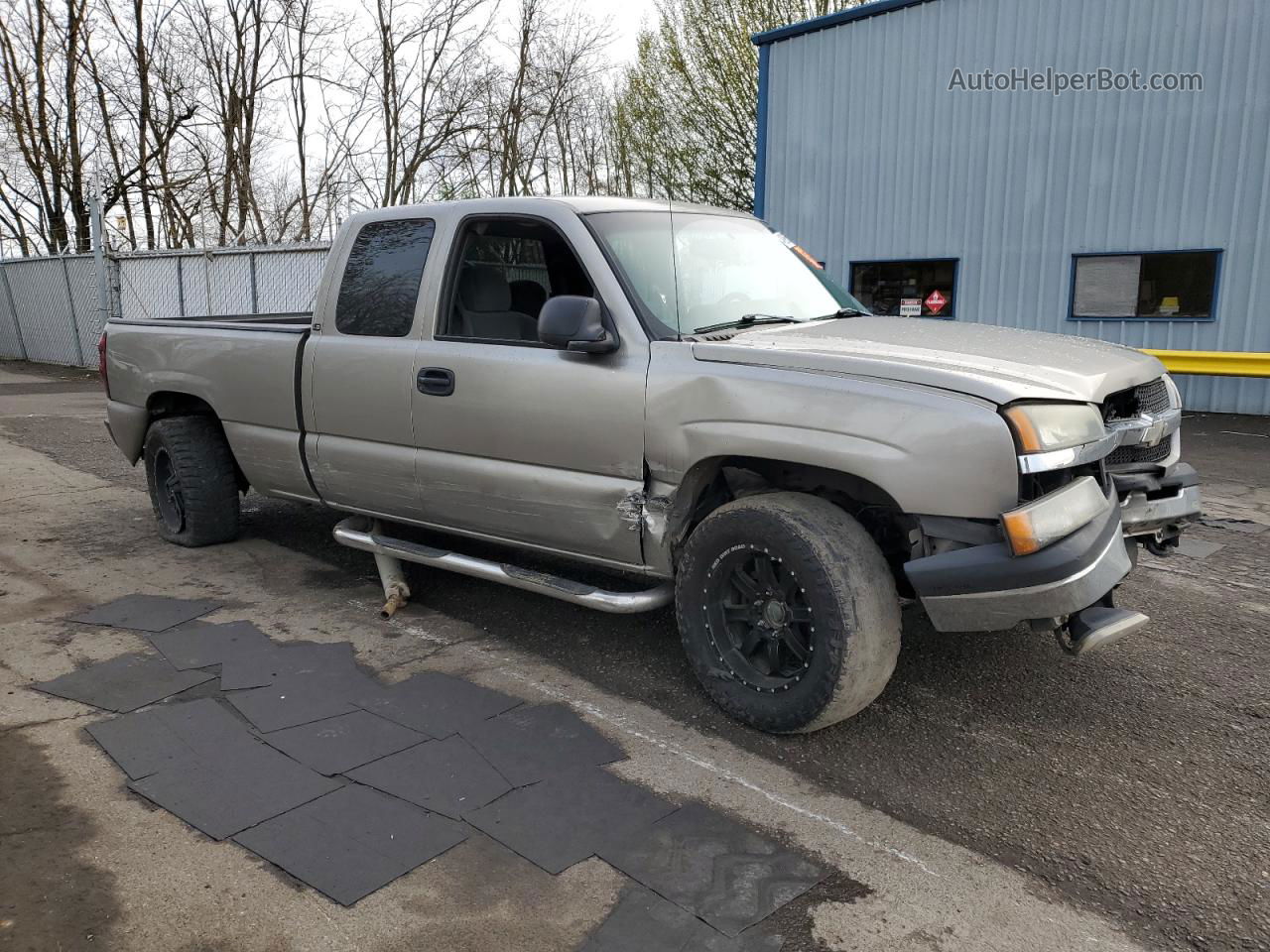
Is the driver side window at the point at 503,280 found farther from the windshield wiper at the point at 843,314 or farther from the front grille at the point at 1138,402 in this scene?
the front grille at the point at 1138,402

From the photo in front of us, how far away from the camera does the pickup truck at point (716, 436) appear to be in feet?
9.86

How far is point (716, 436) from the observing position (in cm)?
346

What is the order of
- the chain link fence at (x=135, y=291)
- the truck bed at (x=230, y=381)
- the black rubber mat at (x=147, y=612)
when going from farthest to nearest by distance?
the chain link fence at (x=135, y=291) → the truck bed at (x=230, y=381) → the black rubber mat at (x=147, y=612)

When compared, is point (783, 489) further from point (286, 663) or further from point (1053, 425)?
point (286, 663)

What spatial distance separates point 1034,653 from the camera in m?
4.20

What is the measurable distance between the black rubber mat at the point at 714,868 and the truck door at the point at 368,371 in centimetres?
225

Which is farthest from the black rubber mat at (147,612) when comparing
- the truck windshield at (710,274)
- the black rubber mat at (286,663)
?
the truck windshield at (710,274)

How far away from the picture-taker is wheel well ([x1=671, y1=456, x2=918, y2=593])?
137 inches

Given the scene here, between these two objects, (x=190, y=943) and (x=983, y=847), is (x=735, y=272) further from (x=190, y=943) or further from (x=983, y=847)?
(x=190, y=943)

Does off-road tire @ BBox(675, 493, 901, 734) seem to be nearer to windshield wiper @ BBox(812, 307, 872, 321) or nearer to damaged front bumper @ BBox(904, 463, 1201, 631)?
damaged front bumper @ BBox(904, 463, 1201, 631)

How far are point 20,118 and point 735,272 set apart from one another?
2507cm

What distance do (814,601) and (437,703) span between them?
153cm

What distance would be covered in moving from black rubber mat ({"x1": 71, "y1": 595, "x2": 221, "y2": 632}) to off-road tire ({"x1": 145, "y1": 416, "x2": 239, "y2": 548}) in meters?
0.91

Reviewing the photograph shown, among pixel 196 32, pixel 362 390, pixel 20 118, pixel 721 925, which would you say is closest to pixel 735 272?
pixel 362 390
